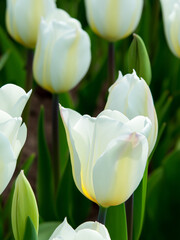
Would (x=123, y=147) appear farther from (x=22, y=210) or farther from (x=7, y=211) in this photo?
(x=7, y=211)

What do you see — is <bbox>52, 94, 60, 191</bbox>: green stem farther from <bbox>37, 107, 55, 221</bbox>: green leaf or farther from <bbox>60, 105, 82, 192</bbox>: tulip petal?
<bbox>60, 105, 82, 192</bbox>: tulip petal

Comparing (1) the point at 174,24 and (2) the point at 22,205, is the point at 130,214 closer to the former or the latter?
(2) the point at 22,205

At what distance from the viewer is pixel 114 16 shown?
1321mm

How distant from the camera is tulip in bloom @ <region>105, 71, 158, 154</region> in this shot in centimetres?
82

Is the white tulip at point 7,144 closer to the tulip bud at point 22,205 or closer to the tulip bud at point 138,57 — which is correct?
the tulip bud at point 22,205

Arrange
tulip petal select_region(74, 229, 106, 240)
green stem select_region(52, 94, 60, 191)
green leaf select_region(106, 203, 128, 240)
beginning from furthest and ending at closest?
green stem select_region(52, 94, 60, 191) < green leaf select_region(106, 203, 128, 240) < tulip petal select_region(74, 229, 106, 240)

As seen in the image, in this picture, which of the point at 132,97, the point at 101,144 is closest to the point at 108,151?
the point at 101,144

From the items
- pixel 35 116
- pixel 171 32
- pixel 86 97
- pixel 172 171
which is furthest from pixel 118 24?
pixel 35 116

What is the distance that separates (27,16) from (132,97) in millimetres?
597

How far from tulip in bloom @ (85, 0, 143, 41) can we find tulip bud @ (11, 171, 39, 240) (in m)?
0.65

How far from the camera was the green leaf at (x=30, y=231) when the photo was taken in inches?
28.9

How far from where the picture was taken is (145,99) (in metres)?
0.83

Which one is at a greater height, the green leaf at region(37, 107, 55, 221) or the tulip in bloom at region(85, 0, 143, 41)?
the tulip in bloom at region(85, 0, 143, 41)

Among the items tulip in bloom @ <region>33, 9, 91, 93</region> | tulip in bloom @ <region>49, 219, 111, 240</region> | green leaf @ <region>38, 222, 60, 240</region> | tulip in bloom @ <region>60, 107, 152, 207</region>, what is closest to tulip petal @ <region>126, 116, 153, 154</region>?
tulip in bloom @ <region>60, 107, 152, 207</region>
